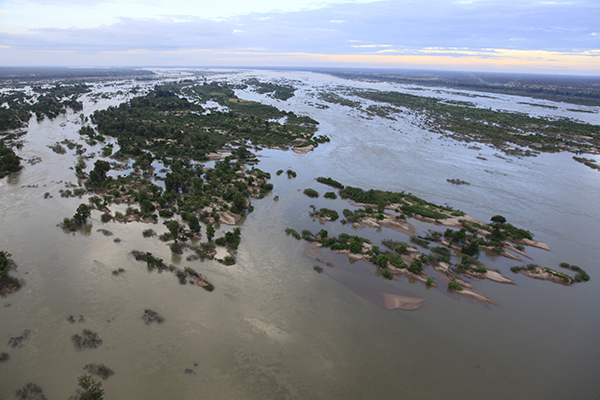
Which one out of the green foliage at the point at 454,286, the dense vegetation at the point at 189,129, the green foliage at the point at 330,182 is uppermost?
the dense vegetation at the point at 189,129

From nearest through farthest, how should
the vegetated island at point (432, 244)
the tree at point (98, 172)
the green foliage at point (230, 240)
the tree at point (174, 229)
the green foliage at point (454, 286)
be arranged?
the green foliage at point (454, 286) → the vegetated island at point (432, 244) → the tree at point (174, 229) → the green foliage at point (230, 240) → the tree at point (98, 172)

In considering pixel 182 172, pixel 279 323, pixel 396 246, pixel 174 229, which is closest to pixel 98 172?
pixel 182 172

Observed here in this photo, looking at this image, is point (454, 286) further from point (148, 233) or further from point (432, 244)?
point (148, 233)

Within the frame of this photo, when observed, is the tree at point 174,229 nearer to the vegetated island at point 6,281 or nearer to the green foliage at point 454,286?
the vegetated island at point 6,281

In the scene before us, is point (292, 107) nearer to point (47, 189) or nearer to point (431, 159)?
point (431, 159)

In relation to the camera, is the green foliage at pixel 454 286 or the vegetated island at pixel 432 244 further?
the vegetated island at pixel 432 244

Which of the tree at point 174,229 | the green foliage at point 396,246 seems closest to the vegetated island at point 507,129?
the green foliage at point 396,246

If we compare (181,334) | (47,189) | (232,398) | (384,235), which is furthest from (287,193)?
(47,189)
